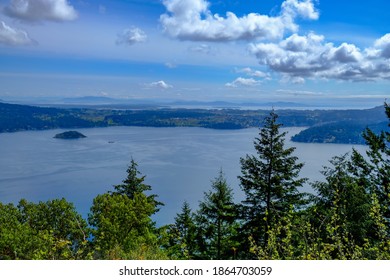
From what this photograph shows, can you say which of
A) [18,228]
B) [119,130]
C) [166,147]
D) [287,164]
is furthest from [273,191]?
[119,130]

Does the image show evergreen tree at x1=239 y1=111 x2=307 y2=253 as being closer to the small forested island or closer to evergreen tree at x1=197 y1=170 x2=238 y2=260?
A: evergreen tree at x1=197 y1=170 x2=238 y2=260

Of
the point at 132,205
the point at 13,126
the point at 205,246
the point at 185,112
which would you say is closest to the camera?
the point at 132,205

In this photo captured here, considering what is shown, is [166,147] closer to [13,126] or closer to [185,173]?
[185,173]

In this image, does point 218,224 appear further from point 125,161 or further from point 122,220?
point 125,161

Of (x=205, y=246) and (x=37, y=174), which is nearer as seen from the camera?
(x=205, y=246)

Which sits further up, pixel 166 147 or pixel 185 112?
pixel 185 112

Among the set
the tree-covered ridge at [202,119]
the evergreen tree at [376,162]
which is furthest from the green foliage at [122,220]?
the tree-covered ridge at [202,119]
